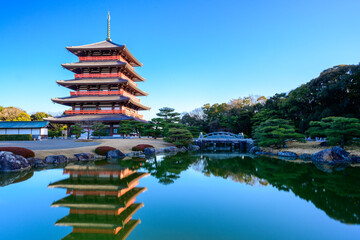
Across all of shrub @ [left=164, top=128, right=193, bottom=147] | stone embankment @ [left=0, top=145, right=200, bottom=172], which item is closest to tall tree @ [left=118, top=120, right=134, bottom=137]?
shrub @ [left=164, top=128, right=193, bottom=147]

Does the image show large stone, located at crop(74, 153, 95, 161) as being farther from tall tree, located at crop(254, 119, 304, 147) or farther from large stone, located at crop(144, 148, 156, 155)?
tall tree, located at crop(254, 119, 304, 147)

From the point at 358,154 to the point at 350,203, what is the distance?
38.2 ft

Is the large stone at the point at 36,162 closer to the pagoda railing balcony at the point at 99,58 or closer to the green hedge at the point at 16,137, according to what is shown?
the green hedge at the point at 16,137

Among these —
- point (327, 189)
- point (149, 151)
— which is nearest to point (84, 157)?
point (149, 151)

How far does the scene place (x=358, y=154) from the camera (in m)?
14.0

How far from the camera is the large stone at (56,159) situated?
1223 centimetres

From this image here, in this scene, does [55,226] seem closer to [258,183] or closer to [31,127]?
[258,183]

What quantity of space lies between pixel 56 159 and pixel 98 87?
52.5 ft

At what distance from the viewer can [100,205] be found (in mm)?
5121

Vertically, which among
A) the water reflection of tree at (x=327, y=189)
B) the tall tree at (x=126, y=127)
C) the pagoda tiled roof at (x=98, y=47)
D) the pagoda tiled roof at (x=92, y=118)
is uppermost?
the pagoda tiled roof at (x=98, y=47)

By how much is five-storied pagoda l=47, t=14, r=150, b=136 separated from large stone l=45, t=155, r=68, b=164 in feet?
36.9

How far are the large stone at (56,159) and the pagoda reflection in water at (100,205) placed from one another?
17.1ft

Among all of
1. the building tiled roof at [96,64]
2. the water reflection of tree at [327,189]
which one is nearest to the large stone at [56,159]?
the water reflection of tree at [327,189]

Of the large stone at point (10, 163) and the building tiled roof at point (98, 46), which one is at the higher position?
the building tiled roof at point (98, 46)
